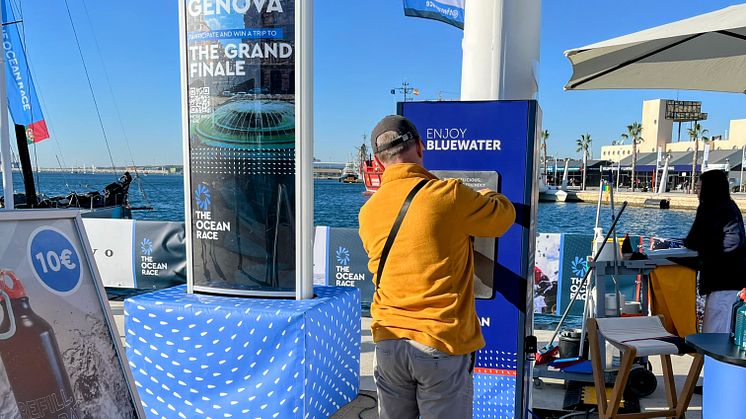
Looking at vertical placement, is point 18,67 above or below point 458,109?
above

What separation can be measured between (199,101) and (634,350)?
315 cm

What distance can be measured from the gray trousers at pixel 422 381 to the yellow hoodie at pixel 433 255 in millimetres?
44

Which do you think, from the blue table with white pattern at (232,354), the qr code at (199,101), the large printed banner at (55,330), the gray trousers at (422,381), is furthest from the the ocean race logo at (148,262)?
the gray trousers at (422,381)

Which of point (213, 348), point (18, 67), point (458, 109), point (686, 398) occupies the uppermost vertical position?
point (18, 67)

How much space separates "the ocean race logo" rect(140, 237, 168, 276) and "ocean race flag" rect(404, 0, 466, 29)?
17.0ft

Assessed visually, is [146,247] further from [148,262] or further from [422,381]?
[422,381]

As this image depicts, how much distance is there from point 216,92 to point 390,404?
7.65 ft

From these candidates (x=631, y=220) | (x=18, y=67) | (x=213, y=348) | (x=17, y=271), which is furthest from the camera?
(x=631, y=220)

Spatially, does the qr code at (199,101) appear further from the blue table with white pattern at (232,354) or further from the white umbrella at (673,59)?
the white umbrella at (673,59)

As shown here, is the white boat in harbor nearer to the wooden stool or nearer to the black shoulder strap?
the wooden stool

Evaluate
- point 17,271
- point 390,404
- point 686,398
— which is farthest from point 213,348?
point 686,398

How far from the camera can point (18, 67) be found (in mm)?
10445

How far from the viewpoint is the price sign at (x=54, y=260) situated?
5.87 feet

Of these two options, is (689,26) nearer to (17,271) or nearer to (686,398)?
(686,398)
